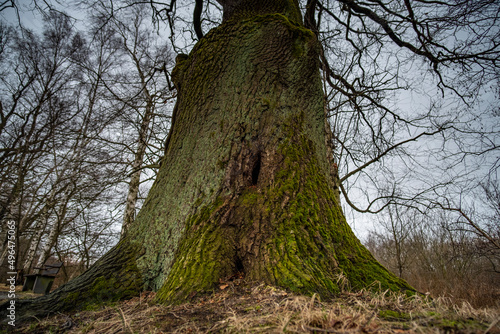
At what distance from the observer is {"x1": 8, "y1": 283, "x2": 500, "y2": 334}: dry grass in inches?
30.1

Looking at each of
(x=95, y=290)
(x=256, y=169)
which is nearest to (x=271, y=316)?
(x=256, y=169)

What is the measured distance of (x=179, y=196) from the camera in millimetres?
2146

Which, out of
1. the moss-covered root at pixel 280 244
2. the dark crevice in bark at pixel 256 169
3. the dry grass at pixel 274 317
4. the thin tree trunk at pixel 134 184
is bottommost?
the dry grass at pixel 274 317

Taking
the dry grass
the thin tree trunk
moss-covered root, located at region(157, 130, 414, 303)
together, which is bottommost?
the dry grass

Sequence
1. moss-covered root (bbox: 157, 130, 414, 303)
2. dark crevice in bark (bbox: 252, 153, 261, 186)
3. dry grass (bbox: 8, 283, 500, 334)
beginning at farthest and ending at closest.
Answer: dark crevice in bark (bbox: 252, 153, 261, 186) → moss-covered root (bbox: 157, 130, 414, 303) → dry grass (bbox: 8, 283, 500, 334)

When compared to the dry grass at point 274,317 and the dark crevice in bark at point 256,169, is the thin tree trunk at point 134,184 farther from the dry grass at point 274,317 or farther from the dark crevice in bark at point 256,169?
the dry grass at point 274,317

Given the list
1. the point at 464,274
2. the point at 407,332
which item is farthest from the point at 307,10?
the point at 464,274

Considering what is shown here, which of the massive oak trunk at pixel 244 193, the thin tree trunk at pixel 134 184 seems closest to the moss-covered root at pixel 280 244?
the massive oak trunk at pixel 244 193

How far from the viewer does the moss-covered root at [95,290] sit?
1.74 meters

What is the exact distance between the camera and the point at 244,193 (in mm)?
1929

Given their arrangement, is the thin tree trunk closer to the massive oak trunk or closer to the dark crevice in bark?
the massive oak trunk

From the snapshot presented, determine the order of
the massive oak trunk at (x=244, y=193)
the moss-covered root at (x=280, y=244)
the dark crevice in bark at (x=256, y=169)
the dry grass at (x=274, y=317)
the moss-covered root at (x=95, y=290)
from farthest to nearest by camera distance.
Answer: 1. the dark crevice in bark at (x=256, y=169)
2. the moss-covered root at (x=95, y=290)
3. the massive oak trunk at (x=244, y=193)
4. the moss-covered root at (x=280, y=244)
5. the dry grass at (x=274, y=317)

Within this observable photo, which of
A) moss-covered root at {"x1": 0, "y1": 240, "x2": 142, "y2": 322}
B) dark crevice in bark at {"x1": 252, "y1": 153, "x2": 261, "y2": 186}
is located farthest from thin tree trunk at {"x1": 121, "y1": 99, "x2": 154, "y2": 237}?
dark crevice in bark at {"x1": 252, "y1": 153, "x2": 261, "y2": 186}

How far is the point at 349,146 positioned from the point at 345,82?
1554mm
